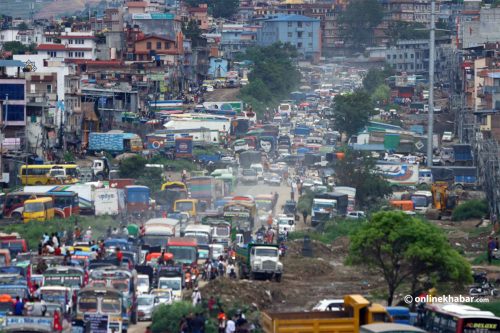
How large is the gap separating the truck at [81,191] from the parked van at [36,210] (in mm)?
1981

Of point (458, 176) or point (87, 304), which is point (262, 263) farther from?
point (458, 176)

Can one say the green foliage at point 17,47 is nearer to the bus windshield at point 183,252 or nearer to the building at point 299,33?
the building at point 299,33

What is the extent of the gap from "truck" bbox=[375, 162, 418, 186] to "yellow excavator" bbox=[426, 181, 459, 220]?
6.58 m

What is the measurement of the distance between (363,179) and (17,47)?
4615cm

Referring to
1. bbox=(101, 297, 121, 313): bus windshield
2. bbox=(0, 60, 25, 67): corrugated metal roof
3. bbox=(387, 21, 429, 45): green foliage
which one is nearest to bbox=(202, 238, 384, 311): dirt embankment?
bbox=(101, 297, 121, 313): bus windshield

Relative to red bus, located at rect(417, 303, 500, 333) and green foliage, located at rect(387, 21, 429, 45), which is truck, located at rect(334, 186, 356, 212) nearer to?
red bus, located at rect(417, 303, 500, 333)

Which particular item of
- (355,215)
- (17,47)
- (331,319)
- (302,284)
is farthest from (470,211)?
(17,47)

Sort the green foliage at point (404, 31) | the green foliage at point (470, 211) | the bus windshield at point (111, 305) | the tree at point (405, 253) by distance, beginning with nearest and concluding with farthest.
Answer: the bus windshield at point (111, 305), the tree at point (405, 253), the green foliage at point (470, 211), the green foliage at point (404, 31)

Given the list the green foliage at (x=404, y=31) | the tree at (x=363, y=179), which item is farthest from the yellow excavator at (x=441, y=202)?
the green foliage at (x=404, y=31)

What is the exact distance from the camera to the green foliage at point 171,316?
27289 mm

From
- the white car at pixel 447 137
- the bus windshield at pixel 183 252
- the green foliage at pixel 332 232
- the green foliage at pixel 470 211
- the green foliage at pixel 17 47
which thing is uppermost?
the green foliage at pixel 17 47

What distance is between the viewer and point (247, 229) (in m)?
45.2

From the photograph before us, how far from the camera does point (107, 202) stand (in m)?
48.0

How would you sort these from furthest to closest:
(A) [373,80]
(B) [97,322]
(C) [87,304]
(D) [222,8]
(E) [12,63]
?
(D) [222,8] < (A) [373,80] < (E) [12,63] < (C) [87,304] < (B) [97,322]
